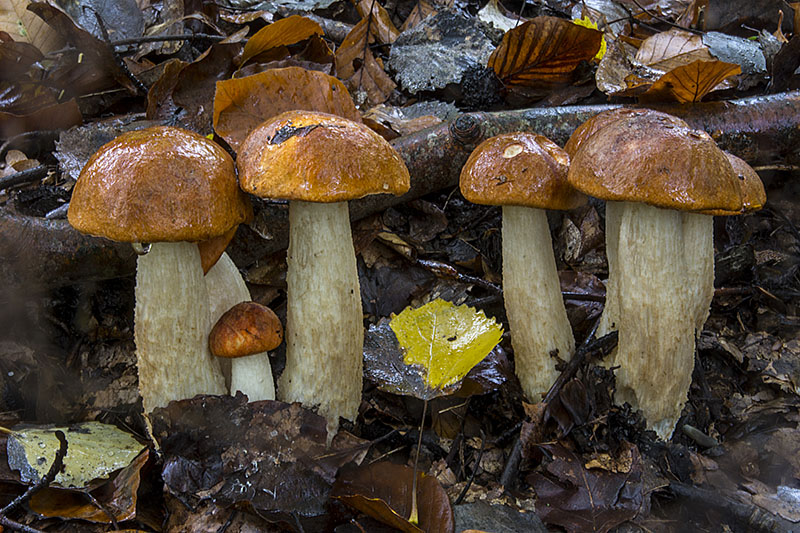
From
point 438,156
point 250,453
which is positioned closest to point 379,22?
point 438,156

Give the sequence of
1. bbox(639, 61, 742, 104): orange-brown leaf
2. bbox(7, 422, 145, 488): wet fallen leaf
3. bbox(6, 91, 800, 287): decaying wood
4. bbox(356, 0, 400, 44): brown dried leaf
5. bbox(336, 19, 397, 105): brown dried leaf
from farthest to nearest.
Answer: bbox(356, 0, 400, 44): brown dried leaf → bbox(336, 19, 397, 105): brown dried leaf → bbox(639, 61, 742, 104): orange-brown leaf → bbox(6, 91, 800, 287): decaying wood → bbox(7, 422, 145, 488): wet fallen leaf

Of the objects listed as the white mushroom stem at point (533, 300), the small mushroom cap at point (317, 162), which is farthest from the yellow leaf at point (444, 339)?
the small mushroom cap at point (317, 162)

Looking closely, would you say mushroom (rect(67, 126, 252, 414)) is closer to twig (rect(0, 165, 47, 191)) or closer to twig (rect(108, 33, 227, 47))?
twig (rect(0, 165, 47, 191))

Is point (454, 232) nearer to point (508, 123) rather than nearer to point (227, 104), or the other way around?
point (508, 123)

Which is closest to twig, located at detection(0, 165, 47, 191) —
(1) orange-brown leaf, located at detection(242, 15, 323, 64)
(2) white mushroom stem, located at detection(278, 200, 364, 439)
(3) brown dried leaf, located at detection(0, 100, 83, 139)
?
(3) brown dried leaf, located at detection(0, 100, 83, 139)

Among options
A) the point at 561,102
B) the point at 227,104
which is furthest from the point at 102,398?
the point at 561,102

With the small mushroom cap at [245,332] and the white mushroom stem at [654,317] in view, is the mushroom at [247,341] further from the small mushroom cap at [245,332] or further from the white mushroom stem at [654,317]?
the white mushroom stem at [654,317]
